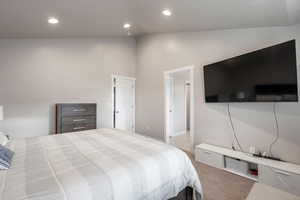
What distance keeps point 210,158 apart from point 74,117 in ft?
10.1

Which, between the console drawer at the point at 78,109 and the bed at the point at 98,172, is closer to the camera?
the bed at the point at 98,172

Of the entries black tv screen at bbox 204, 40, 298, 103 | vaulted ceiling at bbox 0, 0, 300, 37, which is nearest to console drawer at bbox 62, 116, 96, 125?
vaulted ceiling at bbox 0, 0, 300, 37

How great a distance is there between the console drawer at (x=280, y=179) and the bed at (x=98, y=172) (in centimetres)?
117

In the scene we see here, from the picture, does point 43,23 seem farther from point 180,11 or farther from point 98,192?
point 98,192

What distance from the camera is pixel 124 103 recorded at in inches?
192

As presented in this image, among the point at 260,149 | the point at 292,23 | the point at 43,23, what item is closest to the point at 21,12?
the point at 43,23

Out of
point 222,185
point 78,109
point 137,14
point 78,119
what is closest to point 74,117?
point 78,119

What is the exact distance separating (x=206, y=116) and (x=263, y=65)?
1428 millimetres

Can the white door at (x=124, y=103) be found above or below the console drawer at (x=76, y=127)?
above

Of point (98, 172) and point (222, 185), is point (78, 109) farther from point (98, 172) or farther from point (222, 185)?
point (222, 185)

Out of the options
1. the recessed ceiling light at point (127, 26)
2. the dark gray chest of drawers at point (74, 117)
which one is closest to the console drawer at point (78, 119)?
the dark gray chest of drawers at point (74, 117)

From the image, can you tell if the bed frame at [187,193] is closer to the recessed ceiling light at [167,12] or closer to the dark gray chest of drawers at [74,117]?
the recessed ceiling light at [167,12]

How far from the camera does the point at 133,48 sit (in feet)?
16.5

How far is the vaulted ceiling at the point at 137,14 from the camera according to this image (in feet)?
6.76
